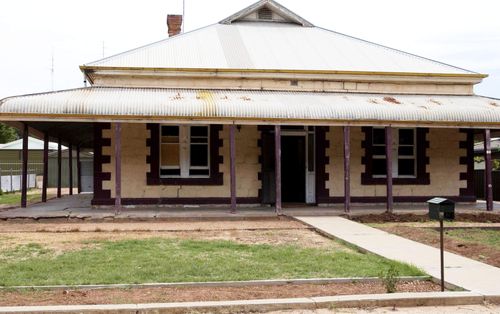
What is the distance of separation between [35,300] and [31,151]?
132 ft

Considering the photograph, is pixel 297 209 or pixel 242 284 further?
pixel 297 209

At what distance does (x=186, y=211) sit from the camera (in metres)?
16.7

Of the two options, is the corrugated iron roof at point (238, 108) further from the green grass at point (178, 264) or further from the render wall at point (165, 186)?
the green grass at point (178, 264)

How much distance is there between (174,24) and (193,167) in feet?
33.0

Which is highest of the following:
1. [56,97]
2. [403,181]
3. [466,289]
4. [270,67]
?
[270,67]

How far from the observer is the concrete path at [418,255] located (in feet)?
26.4

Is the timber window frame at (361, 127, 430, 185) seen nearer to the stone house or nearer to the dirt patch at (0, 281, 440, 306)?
the stone house

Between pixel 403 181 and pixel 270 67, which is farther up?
pixel 270 67

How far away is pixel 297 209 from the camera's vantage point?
57.4 feet

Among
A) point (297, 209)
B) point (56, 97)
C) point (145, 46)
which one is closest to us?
point (56, 97)

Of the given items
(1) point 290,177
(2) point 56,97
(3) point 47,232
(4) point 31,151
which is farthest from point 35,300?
(4) point 31,151

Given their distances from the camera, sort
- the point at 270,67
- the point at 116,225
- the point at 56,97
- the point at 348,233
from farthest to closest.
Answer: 1. the point at 270,67
2. the point at 56,97
3. the point at 116,225
4. the point at 348,233

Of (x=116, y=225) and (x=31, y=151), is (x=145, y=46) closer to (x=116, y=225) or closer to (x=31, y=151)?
(x=116, y=225)

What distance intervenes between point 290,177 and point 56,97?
7373 mm
